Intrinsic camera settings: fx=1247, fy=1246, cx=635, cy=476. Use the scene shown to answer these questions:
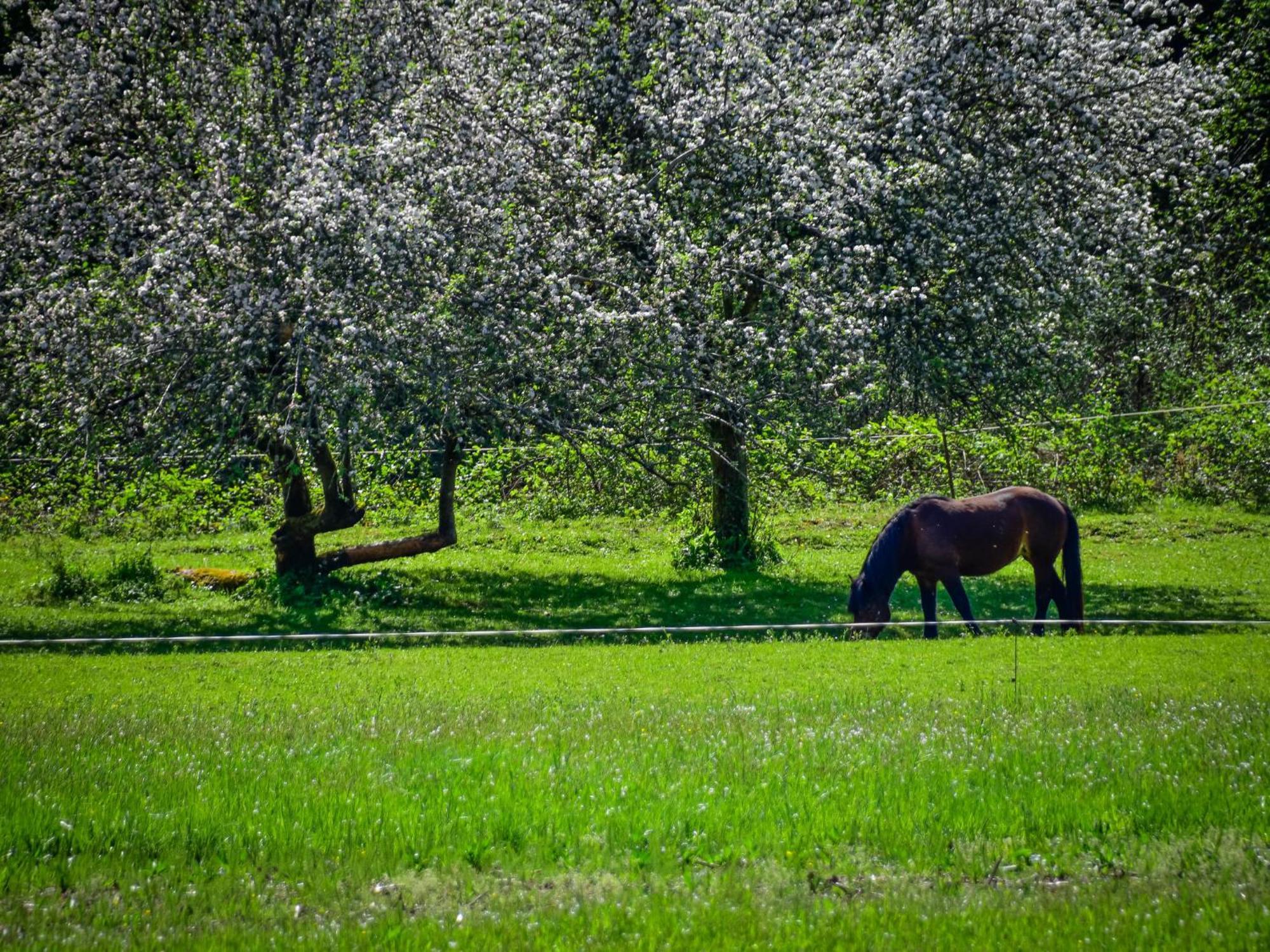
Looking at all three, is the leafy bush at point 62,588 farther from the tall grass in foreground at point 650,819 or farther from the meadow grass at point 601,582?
the tall grass in foreground at point 650,819

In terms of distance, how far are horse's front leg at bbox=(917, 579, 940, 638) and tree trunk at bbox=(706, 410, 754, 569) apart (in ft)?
17.7

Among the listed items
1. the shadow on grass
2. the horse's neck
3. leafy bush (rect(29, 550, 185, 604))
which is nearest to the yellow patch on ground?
leafy bush (rect(29, 550, 185, 604))

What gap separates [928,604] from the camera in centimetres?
2119

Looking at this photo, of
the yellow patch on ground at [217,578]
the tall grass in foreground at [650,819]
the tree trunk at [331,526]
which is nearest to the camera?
the tall grass in foreground at [650,819]

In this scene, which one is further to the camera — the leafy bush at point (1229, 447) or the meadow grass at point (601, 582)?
the leafy bush at point (1229, 447)

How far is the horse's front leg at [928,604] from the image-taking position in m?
21.1

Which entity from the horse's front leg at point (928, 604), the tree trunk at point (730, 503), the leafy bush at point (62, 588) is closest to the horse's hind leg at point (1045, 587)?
the horse's front leg at point (928, 604)

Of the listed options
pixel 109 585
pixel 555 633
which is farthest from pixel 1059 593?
pixel 109 585

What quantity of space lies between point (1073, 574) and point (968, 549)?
183cm

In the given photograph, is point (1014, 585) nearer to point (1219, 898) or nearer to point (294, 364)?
point (294, 364)

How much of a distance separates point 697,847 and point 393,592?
17.7 meters

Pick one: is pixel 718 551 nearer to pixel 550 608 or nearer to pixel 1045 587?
pixel 550 608

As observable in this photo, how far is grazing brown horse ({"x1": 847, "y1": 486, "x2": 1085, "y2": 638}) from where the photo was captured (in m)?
21.2

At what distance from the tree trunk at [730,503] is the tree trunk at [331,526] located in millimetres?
5591
